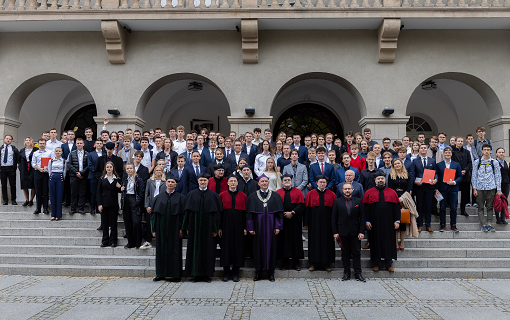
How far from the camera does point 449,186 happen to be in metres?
8.34

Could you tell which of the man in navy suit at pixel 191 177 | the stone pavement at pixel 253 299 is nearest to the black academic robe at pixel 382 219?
the stone pavement at pixel 253 299

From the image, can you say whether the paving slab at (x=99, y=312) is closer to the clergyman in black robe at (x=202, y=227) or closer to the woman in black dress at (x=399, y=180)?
the clergyman in black robe at (x=202, y=227)

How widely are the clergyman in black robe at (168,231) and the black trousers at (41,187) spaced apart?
3646 mm

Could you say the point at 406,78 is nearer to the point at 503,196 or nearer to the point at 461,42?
the point at 461,42

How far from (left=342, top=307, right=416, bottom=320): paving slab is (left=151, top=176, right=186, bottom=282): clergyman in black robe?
3015mm

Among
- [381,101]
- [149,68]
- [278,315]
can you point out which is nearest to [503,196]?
[381,101]

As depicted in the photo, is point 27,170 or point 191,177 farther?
point 27,170

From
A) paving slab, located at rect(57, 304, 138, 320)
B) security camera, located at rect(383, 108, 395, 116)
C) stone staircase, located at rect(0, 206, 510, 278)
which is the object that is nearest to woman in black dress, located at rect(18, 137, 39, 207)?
stone staircase, located at rect(0, 206, 510, 278)

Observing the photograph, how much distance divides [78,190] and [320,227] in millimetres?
5643

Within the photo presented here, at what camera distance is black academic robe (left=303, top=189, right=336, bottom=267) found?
687 cm

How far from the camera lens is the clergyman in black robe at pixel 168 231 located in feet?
21.6

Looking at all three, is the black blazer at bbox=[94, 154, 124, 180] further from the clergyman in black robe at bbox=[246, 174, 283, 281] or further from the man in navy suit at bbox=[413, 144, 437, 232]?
the man in navy suit at bbox=[413, 144, 437, 232]

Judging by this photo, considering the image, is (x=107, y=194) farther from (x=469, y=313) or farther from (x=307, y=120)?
(x=307, y=120)

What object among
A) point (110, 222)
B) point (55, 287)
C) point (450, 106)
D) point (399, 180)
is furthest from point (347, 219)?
point (450, 106)
